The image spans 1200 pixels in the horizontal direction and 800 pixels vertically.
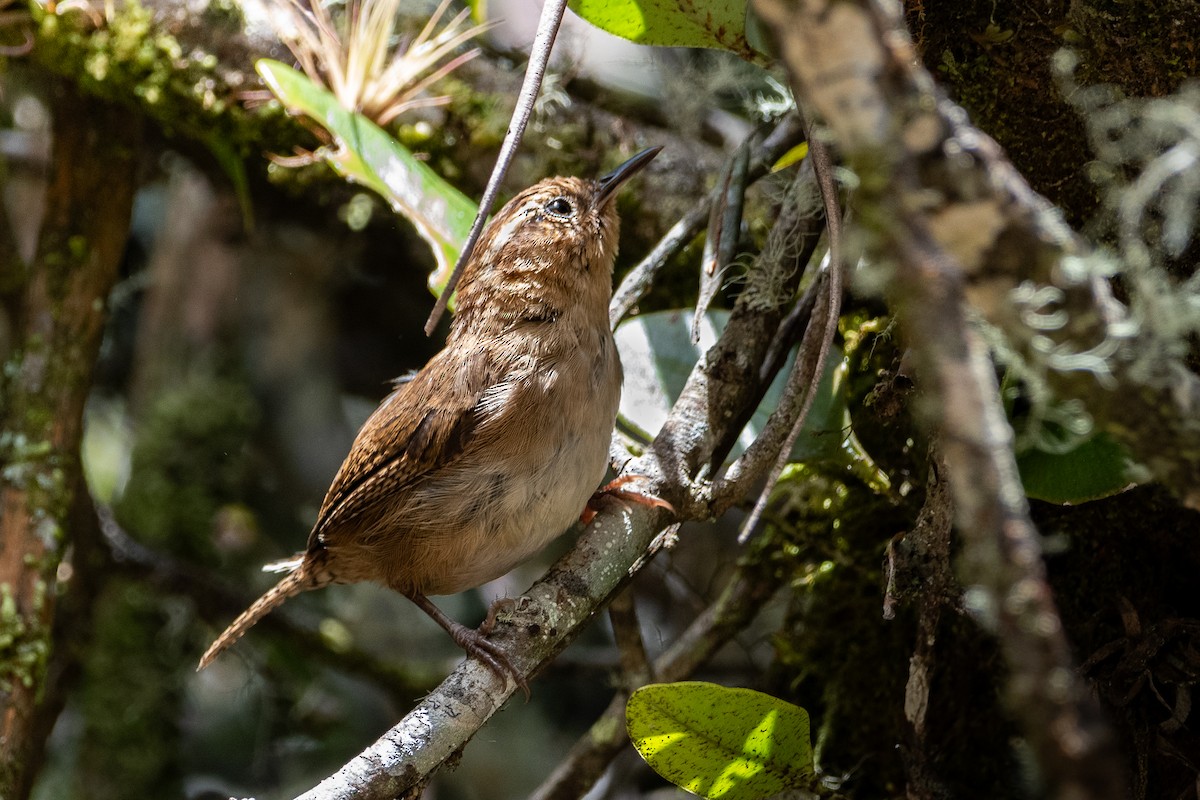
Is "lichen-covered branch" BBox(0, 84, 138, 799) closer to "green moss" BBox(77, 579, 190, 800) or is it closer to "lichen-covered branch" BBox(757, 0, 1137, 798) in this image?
"green moss" BBox(77, 579, 190, 800)

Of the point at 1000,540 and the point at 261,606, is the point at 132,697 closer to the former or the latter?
the point at 261,606

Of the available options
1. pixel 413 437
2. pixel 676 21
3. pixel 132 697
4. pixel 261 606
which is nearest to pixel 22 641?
pixel 261 606

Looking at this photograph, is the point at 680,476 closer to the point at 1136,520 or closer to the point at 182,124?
the point at 1136,520

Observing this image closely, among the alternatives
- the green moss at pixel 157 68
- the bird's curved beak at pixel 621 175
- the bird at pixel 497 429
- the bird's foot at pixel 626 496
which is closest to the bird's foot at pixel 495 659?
the bird at pixel 497 429

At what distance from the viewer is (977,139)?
39.6 inches

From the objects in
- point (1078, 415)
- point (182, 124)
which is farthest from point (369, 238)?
point (1078, 415)

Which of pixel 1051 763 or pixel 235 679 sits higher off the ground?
pixel 1051 763

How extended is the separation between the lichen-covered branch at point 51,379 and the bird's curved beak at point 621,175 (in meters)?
1.79

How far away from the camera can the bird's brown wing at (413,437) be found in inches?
89.3

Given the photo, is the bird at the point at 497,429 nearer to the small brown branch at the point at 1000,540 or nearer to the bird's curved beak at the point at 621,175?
the bird's curved beak at the point at 621,175

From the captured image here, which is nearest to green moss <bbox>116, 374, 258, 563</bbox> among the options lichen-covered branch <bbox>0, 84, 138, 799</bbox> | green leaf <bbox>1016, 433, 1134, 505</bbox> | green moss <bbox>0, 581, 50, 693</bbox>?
lichen-covered branch <bbox>0, 84, 138, 799</bbox>

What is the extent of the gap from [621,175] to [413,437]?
0.85 m

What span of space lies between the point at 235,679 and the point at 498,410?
2.82 metres

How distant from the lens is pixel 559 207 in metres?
2.57
